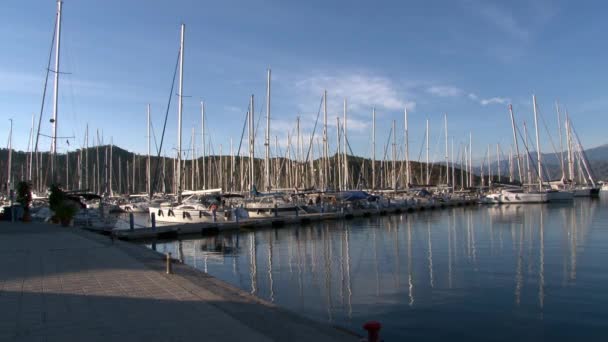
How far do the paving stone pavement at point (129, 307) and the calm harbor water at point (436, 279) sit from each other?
8.27 feet

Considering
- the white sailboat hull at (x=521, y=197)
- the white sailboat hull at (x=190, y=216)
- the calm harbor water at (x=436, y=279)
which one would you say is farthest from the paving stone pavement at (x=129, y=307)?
the white sailboat hull at (x=521, y=197)

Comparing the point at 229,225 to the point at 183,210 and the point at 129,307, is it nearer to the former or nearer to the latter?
the point at 183,210

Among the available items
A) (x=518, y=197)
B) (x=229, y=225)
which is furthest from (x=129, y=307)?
(x=518, y=197)

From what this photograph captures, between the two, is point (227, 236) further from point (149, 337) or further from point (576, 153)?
point (576, 153)

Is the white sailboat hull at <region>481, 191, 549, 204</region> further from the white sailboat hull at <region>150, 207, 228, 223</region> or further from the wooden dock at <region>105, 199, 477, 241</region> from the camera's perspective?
the white sailboat hull at <region>150, 207, 228, 223</region>

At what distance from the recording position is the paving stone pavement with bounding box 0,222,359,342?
25.8 feet

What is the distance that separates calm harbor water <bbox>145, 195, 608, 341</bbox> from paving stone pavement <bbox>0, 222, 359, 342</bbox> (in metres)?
2.52

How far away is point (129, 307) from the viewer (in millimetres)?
9555

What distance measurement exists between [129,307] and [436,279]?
11.1 meters

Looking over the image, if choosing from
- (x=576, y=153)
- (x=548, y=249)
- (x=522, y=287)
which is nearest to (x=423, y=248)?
(x=548, y=249)

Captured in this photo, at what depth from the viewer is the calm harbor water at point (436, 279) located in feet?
38.5

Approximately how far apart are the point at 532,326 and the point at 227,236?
26.3 m

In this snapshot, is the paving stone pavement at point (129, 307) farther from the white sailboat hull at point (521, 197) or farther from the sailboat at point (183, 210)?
the white sailboat hull at point (521, 197)

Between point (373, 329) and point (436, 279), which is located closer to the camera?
point (373, 329)
